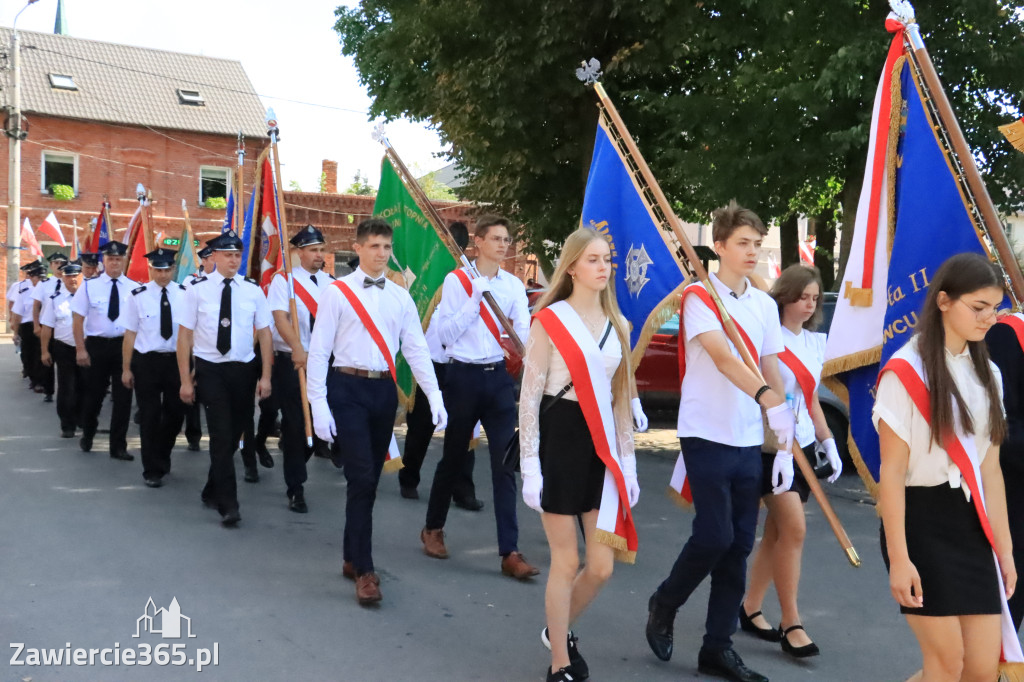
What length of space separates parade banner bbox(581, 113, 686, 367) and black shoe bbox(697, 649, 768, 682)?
83.3 inches

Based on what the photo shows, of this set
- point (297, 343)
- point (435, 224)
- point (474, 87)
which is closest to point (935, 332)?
point (435, 224)

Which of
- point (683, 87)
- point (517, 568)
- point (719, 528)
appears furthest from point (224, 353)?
point (683, 87)

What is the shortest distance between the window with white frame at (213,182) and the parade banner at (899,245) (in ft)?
125

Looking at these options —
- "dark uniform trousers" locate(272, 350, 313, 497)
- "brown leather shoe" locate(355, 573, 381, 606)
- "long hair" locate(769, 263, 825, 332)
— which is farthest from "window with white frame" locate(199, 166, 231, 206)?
"long hair" locate(769, 263, 825, 332)

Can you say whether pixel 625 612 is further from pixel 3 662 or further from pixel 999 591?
pixel 3 662

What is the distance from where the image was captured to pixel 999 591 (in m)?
3.39

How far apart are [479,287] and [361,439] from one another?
1.48 meters

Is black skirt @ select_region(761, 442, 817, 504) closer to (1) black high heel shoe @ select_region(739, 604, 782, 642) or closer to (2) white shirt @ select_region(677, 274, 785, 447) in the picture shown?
(2) white shirt @ select_region(677, 274, 785, 447)

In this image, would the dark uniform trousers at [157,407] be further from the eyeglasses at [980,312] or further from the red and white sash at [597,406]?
the eyeglasses at [980,312]

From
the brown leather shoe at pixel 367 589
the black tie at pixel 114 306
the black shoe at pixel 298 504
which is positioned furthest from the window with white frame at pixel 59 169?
the brown leather shoe at pixel 367 589

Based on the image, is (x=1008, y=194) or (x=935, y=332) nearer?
(x=935, y=332)

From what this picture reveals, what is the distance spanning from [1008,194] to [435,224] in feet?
25.0

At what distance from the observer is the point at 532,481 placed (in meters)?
4.50

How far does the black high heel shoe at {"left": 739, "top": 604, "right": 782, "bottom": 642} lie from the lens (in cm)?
541
